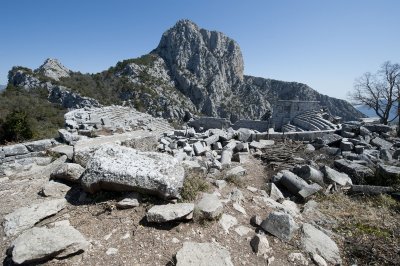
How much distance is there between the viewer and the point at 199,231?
3.53 meters

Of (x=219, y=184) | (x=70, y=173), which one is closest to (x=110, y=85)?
(x=70, y=173)

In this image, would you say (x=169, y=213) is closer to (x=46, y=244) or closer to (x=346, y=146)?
(x=46, y=244)

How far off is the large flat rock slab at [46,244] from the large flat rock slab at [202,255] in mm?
1180

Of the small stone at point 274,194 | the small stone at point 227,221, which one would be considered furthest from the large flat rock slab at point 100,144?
the small stone at point 274,194

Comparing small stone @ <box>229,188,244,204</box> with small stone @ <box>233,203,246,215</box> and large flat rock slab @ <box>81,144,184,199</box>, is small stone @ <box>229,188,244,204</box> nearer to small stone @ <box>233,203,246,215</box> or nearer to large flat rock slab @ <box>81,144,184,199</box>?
small stone @ <box>233,203,246,215</box>

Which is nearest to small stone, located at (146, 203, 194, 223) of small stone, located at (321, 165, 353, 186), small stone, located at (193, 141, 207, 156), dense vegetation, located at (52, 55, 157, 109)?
small stone, located at (321, 165, 353, 186)

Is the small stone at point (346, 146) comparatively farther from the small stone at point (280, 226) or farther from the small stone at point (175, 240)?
the small stone at point (175, 240)

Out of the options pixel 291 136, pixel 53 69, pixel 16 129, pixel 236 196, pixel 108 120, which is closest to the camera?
pixel 236 196

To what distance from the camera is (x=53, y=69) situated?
5275cm

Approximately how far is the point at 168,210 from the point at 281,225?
170cm

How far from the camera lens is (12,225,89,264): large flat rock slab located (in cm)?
277

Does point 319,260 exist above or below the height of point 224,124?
below

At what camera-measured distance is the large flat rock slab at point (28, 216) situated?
11.2 ft

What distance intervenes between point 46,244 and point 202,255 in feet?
5.87
